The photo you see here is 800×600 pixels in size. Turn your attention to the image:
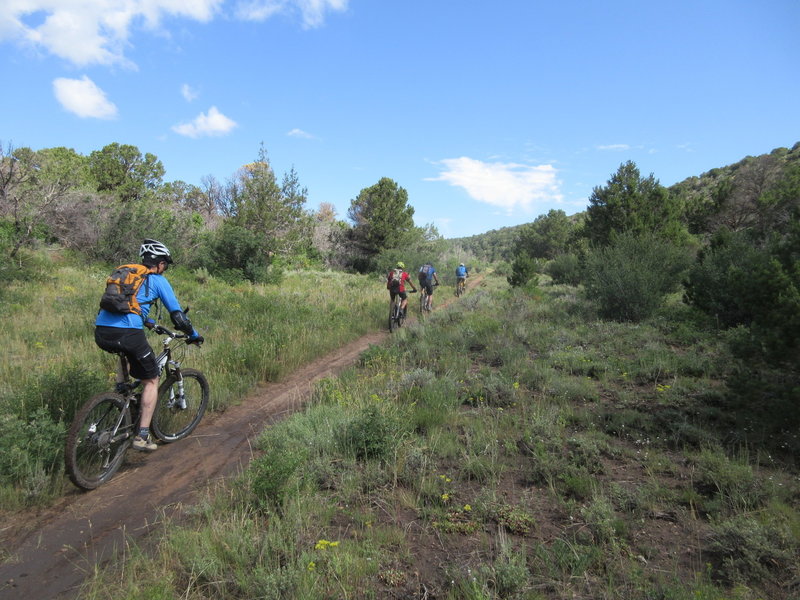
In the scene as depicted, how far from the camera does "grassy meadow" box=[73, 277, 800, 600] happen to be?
2.60 meters

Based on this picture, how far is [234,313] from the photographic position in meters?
10.8

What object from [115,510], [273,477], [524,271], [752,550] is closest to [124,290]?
[115,510]

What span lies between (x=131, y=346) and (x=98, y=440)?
0.93 m

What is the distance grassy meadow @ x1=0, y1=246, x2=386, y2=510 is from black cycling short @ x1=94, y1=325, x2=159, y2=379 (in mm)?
822

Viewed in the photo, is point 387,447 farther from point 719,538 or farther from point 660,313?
point 660,313

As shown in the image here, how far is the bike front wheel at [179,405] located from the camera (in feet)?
16.3

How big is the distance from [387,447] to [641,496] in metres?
2.31

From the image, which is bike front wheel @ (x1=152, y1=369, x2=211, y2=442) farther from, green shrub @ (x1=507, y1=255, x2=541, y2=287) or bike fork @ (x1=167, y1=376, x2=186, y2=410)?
green shrub @ (x1=507, y1=255, x2=541, y2=287)

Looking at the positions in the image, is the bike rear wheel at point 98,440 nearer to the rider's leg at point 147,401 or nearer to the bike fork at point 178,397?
the rider's leg at point 147,401

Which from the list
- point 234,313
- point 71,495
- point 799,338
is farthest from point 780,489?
point 234,313

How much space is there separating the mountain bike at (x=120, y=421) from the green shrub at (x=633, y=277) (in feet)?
35.5

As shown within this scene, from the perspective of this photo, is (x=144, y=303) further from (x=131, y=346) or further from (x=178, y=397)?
(x=178, y=397)

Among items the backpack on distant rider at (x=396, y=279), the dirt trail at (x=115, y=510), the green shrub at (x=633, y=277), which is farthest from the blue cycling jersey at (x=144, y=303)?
the green shrub at (x=633, y=277)

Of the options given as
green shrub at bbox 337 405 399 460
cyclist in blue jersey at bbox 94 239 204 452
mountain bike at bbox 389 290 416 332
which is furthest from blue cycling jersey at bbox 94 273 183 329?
mountain bike at bbox 389 290 416 332
